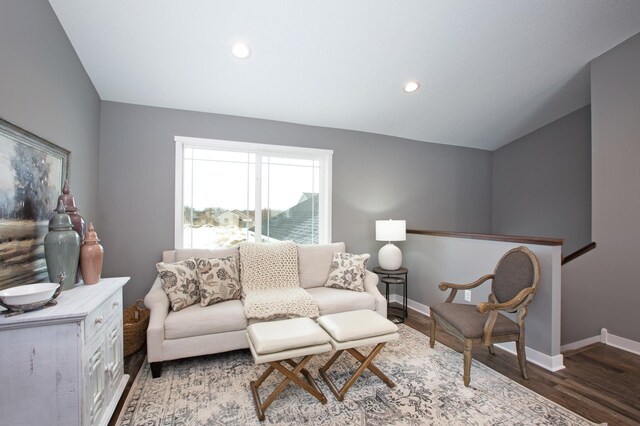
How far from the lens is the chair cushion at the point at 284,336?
1.81 metres

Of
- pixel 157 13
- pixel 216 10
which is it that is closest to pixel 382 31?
pixel 216 10

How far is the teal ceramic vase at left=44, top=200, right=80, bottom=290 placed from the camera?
1.65m

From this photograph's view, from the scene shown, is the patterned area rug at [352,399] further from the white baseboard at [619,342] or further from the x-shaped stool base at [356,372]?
the white baseboard at [619,342]

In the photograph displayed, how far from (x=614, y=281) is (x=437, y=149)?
2.71 m

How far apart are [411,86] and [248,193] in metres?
2.30

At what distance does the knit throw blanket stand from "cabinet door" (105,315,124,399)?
3.02 ft

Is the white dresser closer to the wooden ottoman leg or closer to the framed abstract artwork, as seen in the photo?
the framed abstract artwork

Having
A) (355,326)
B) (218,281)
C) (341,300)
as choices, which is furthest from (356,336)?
(218,281)

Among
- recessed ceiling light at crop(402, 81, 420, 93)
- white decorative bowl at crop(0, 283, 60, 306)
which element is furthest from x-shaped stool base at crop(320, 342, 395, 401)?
recessed ceiling light at crop(402, 81, 420, 93)

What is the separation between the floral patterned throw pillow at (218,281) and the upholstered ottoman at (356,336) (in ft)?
3.34

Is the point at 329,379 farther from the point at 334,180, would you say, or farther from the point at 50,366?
the point at 334,180

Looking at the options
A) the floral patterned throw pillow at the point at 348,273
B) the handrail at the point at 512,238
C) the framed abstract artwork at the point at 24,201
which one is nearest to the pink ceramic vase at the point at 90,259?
the framed abstract artwork at the point at 24,201

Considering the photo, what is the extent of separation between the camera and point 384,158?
433 cm

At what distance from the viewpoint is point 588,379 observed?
2277 millimetres
